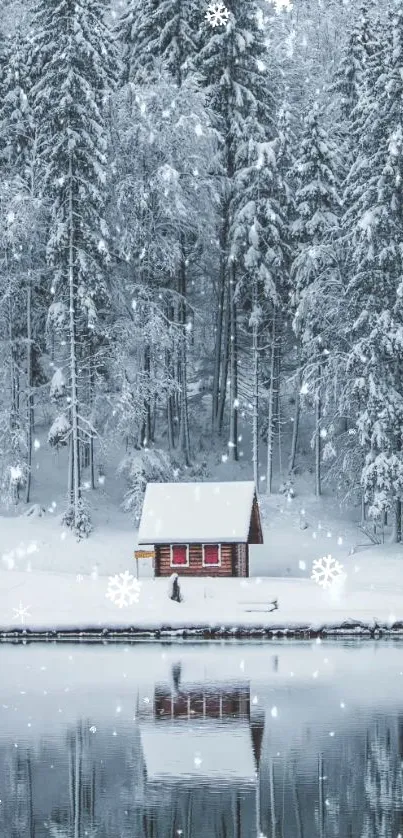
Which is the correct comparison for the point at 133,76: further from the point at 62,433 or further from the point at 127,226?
the point at 62,433

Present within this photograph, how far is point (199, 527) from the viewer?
45438 mm

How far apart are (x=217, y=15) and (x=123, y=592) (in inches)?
1059

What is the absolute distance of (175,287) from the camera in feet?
186

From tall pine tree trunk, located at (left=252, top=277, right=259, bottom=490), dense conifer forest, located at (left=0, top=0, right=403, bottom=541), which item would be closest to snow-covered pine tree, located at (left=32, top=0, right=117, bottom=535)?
dense conifer forest, located at (left=0, top=0, right=403, bottom=541)

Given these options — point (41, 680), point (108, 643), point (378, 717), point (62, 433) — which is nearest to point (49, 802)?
point (378, 717)

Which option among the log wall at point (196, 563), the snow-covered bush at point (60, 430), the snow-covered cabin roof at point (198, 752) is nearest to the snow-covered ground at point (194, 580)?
the log wall at point (196, 563)

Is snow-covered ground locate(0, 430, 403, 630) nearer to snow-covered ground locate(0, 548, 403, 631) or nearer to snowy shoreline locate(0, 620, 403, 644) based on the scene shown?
snow-covered ground locate(0, 548, 403, 631)

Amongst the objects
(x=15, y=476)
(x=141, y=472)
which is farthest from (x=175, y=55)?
(x=15, y=476)

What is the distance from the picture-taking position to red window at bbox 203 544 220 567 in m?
45.6

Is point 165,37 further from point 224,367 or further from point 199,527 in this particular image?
point 199,527

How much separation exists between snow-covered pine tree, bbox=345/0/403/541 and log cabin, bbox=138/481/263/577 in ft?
16.5

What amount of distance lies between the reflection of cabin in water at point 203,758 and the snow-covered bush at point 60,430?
23.0m

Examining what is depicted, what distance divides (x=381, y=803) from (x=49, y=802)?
4.37 meters

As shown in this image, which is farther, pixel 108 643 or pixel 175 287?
pixel 175 287
